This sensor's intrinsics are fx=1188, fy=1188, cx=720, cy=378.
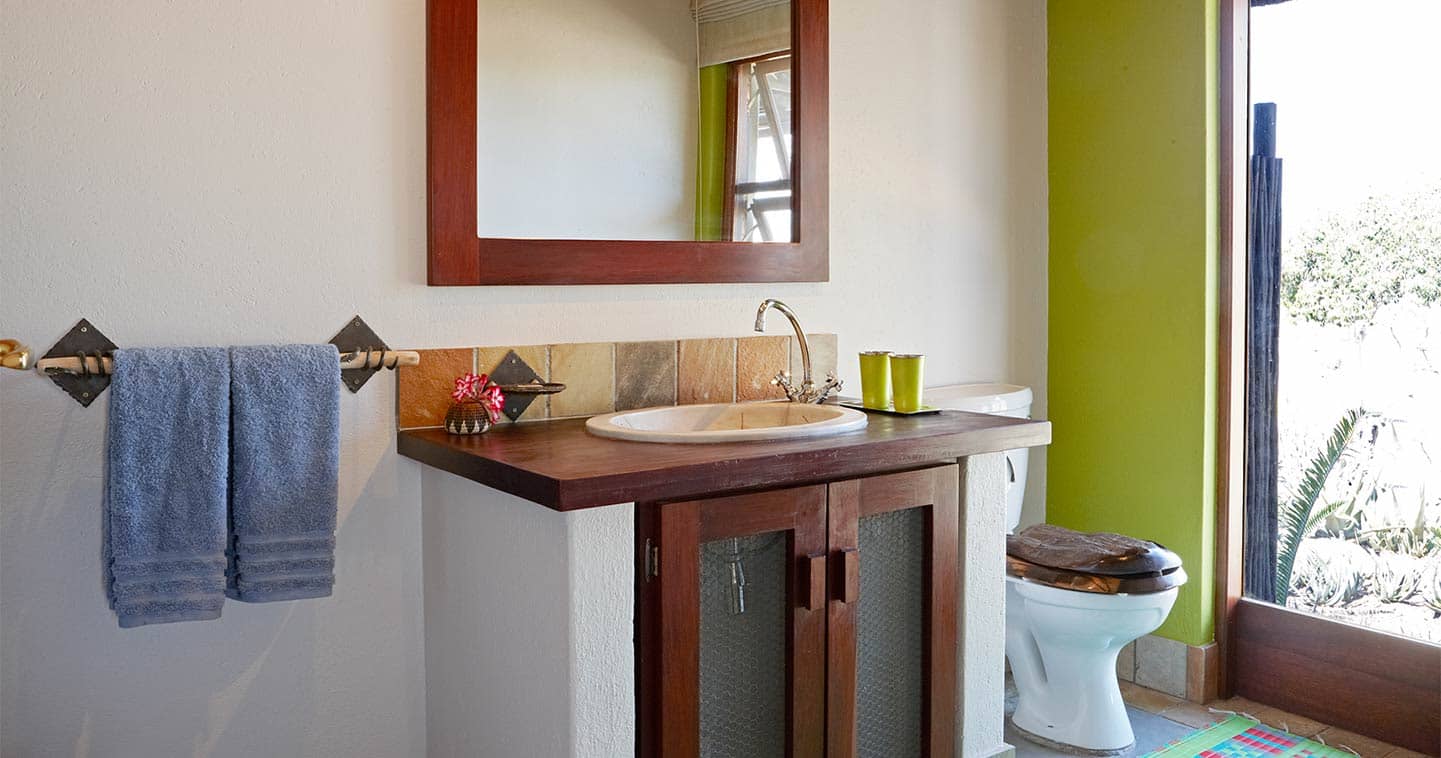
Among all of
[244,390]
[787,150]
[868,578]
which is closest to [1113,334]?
[787,150]

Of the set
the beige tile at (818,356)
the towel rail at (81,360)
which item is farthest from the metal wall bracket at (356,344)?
the beige tile at (818,356)

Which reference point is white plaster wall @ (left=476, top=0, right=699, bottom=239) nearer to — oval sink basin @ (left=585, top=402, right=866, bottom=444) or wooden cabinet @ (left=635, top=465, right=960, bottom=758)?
oval sink basin @ (left=585, top=402, right=866, bottom=444)

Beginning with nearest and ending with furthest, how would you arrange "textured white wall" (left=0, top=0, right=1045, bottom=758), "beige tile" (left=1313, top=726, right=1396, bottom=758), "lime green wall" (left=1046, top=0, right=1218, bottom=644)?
"textured white wall" (left=0, top=0, right=1045, bottom=758), "beige tile" (left=1313, top=726, right=1396, bottom=758), "lime green wall" (left=1046, top=0, right=1218, bottom=644)

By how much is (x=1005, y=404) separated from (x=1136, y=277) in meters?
0.49

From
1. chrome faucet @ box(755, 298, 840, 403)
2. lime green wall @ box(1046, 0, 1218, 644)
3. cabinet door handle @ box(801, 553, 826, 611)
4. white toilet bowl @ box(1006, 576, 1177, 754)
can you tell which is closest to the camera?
cabinet door handle @ box(801, 553, 826, 611)

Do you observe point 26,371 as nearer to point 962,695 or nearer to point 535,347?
point 535,347

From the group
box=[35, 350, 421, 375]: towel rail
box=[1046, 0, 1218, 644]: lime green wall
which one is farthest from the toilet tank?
box=[35, 350, 421, 375]: towel rail

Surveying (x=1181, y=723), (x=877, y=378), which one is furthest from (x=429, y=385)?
(x=1181, y=723)

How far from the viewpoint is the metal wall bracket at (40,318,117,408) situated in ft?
6.00

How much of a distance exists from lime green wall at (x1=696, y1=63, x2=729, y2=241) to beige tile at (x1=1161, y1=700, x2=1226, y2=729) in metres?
1.60

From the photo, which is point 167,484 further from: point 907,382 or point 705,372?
point 907,382

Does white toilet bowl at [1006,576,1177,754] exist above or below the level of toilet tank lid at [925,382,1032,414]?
below

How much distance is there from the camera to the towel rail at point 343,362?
179cm

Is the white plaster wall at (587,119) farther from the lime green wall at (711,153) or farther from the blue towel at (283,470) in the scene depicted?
the blue towel at (283,470)
